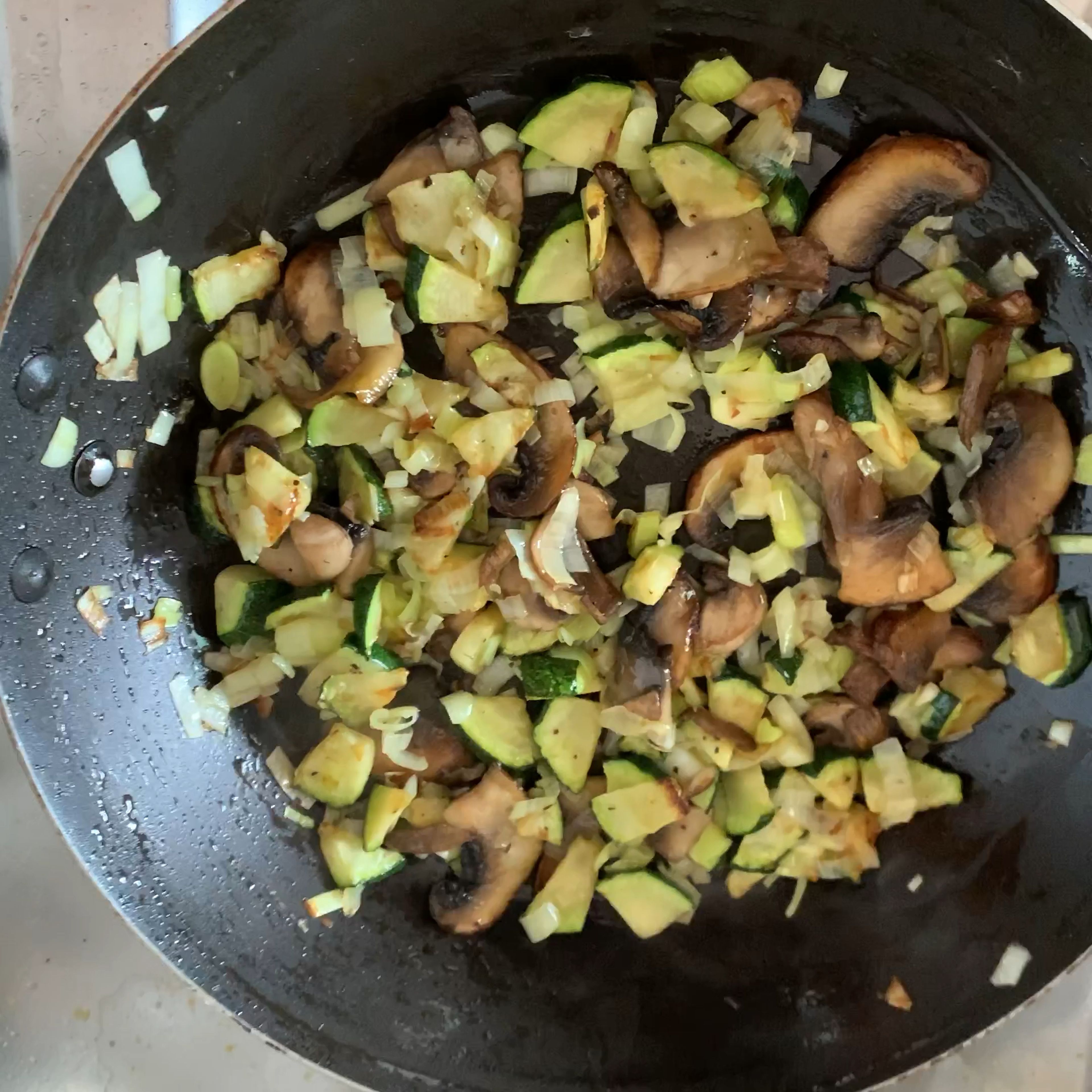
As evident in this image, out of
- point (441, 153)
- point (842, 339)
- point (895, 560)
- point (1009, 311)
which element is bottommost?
point (895, 560)

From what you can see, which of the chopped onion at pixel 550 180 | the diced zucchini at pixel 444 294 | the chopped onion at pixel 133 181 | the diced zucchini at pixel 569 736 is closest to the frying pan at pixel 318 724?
the chopped onion at pixel 133 181

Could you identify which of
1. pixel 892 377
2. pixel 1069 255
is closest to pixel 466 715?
pixel 892 377

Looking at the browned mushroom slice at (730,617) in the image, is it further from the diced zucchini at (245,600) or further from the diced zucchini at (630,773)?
the diced zucchini at (245,600)

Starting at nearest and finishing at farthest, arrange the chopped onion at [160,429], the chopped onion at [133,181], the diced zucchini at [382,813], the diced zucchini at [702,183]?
1. the chopped onion at [133,181]
2. the diced zucchini at [702,183]
3. the chopped onion at [160,429]
4. the diced zucchini at [382,813]

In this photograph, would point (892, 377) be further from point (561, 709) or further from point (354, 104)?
point (354, 104)

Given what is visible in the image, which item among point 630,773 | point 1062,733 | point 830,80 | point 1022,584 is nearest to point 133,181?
point 830,80

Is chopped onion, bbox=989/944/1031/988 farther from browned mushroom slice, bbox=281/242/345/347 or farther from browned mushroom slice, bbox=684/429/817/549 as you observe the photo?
browned mushroom slice, bbox=281/242/345/347

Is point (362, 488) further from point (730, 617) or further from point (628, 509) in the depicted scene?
point (730, 617)

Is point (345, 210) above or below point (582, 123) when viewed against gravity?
below
